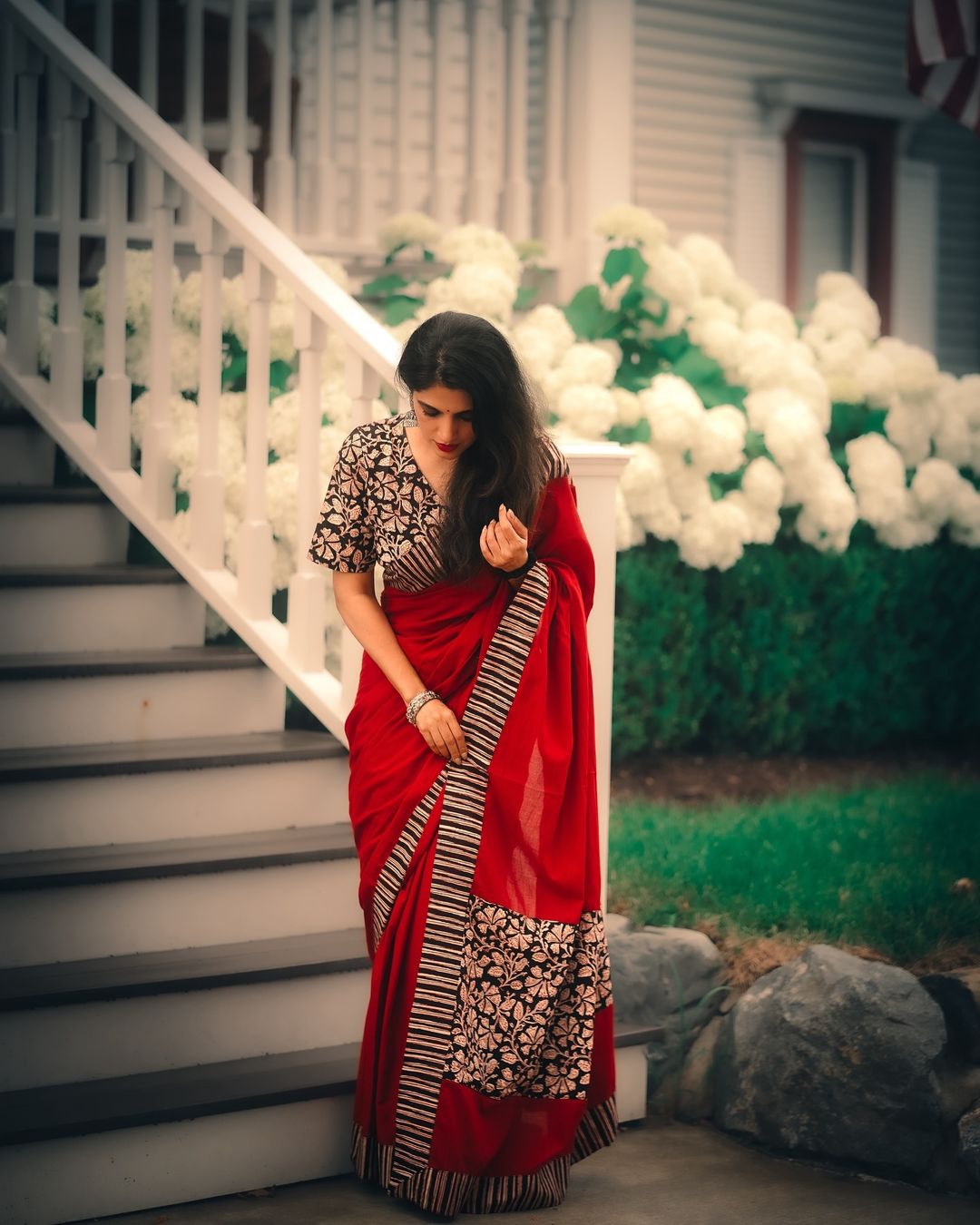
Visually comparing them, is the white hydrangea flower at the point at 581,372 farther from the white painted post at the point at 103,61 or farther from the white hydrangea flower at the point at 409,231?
the white painted post at the point at 103,61

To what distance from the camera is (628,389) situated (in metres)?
6.04

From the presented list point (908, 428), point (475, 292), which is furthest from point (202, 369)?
point (908, 428)

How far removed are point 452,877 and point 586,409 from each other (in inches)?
115

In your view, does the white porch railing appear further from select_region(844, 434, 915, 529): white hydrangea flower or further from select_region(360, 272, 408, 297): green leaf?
select_region(844, 434, 915, 529): white hydrangea flower

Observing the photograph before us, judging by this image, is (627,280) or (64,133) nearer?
(64,133)

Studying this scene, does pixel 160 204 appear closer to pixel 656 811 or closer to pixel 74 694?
pixel 74 694

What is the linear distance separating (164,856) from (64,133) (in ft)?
6.90

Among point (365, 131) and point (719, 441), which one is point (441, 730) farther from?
point (365, 131)

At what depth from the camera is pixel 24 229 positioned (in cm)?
445

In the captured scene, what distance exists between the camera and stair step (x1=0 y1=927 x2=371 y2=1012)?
307 centimetres

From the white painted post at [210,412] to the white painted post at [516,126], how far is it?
8.85 ft

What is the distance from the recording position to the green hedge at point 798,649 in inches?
239

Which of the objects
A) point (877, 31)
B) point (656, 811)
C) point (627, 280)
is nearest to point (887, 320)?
point (877, 31)

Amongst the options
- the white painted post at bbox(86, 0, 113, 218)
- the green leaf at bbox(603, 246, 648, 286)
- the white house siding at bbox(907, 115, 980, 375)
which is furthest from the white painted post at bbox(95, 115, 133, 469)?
the white house siding at bbox(907, 115, 980, 375)
